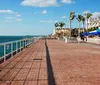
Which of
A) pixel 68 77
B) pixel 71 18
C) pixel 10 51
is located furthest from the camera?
pixel 71 18

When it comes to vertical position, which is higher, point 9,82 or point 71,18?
point 71,18

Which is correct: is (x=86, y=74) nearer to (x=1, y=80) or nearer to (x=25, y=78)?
(x=25, y=78)

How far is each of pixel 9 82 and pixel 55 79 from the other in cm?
157

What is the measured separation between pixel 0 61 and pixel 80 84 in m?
6.68

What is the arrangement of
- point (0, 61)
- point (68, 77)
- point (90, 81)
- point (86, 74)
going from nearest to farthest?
point (90, 81) → point (68, 77) → point (86, 74) → point (0, 61)

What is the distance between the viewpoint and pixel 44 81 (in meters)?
8.12

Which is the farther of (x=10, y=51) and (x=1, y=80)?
(x=10, y=51)

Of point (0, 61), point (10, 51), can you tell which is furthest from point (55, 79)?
point (10, 51)

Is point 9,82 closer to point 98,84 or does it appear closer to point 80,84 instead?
point 80,84

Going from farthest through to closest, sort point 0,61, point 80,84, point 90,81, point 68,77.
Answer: point 0,61, point 68,77, point 90,81, point 80,84

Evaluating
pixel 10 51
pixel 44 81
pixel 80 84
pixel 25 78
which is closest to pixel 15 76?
pixel 25 78

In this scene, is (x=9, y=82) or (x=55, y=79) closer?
(x=9, y=82)

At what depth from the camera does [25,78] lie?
8.66m

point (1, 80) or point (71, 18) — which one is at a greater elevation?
point (71, 18)
